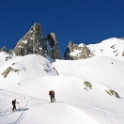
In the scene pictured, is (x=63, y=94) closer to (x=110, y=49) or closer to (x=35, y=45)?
(x=35, y=45)

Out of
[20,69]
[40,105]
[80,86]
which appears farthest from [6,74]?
[40,105]

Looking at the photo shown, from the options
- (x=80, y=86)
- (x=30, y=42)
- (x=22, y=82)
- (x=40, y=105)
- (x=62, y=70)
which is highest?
(x=30, y=42)

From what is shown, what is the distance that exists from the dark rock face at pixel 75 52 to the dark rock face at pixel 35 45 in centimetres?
2968

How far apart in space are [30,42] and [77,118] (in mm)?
82942

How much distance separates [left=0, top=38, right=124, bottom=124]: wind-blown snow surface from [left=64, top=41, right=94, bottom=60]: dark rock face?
63.3 m

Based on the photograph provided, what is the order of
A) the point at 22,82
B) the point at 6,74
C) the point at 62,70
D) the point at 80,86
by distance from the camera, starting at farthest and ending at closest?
the point at 62,70 → the point at 6,74 → the point at 22,82 → the point at 80,86

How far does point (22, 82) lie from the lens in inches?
2159

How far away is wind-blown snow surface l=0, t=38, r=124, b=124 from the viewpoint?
2123 centimetres

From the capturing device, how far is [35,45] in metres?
99.8

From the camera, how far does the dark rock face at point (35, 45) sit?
315ft

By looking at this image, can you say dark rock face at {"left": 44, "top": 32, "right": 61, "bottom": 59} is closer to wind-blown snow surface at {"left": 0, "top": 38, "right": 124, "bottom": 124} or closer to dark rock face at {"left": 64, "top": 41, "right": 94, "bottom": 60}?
dark rock face at {"left": 64, "top": 41, "right": 94, "bottom": 60}

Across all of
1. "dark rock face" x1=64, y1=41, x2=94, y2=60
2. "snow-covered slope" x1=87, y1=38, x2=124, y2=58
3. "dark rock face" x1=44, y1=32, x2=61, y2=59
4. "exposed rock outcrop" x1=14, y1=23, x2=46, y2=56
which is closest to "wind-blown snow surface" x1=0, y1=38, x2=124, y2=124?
"exposed rock outcrop" x1=14, y1=23, x2=46, y2=56

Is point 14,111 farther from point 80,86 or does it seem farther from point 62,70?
point 62,70

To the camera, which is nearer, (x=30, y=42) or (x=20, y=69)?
(x=20, y=69)
